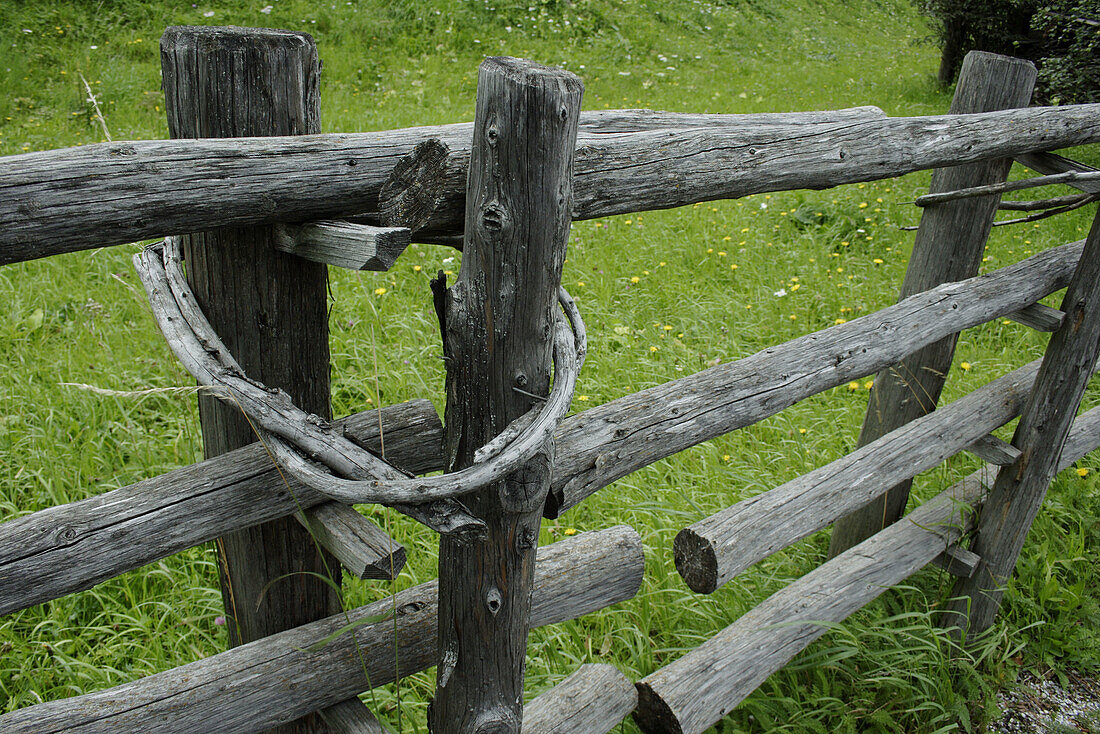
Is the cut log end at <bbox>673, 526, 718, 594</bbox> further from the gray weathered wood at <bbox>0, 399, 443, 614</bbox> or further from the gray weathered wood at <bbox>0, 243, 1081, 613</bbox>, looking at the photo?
the gray weathered wood at <bbox>0, 399, 443, 614</bbox>

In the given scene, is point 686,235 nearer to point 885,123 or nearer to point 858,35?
point 885,123

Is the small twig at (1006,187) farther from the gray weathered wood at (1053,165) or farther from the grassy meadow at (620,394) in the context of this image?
the grassy meadow at (620,394)

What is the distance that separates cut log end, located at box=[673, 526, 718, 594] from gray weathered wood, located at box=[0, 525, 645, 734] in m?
0.15

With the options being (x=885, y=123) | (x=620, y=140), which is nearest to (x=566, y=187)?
(x=620, y=140)

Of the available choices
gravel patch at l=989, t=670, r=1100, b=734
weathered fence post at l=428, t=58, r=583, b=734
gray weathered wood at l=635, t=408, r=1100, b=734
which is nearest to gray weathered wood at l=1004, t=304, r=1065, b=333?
gray weathered wood at l=635, t=408, r=1100, b=734

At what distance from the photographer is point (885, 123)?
175 cm

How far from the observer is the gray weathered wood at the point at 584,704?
171 cm

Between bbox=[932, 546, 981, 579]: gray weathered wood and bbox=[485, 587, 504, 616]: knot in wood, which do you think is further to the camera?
bbox=[932, 546, 981, 579]: gray weathered wood

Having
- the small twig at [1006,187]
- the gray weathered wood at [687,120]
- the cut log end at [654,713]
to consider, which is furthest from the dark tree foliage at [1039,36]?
the cut log end at [654,713]

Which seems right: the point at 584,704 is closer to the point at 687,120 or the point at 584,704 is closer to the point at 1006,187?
the point at 687,120

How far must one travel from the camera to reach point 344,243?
108 centimetres

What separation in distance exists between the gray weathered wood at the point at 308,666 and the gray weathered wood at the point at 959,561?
1.46m

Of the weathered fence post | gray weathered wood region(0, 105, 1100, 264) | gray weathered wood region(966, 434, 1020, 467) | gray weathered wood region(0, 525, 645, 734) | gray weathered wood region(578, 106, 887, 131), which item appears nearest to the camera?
gray weathered wood region(0, 105, 1100, 264)

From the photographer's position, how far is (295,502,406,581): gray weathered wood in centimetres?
125
